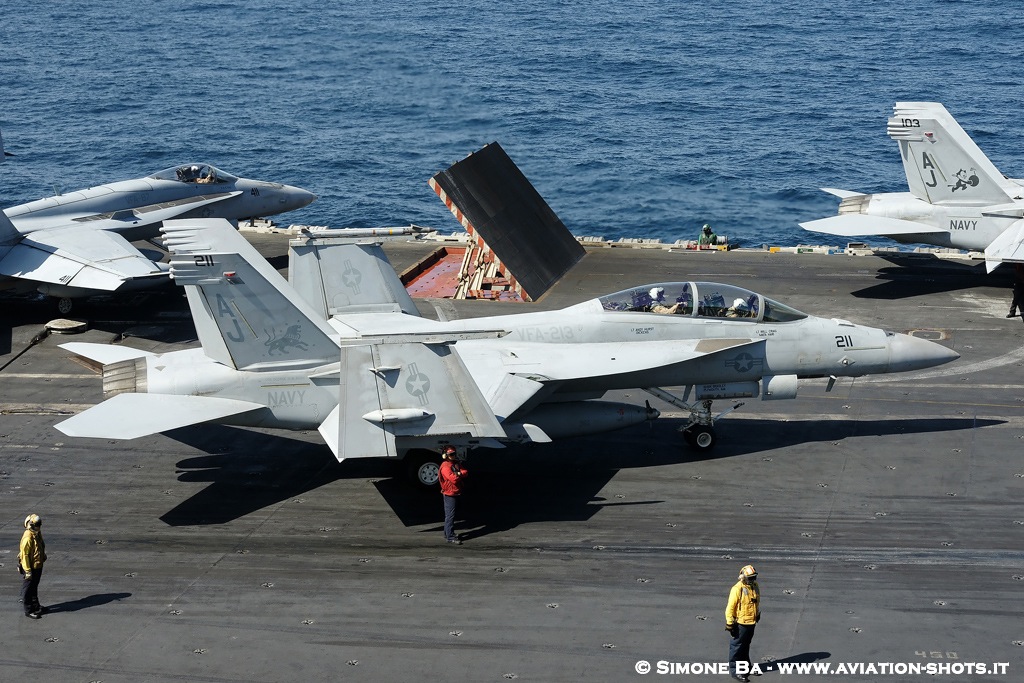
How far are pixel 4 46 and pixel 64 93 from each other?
808 inches

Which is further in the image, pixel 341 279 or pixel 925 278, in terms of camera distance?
pixel 925 278

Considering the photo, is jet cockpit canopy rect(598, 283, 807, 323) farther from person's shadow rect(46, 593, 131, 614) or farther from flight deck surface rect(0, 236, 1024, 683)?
person's shadow rect(46, 593, 131, 614)

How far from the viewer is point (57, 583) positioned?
664 inches

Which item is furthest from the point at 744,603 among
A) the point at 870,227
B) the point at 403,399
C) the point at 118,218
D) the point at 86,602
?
the point at 118,218

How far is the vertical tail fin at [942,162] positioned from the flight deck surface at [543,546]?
9049 mm

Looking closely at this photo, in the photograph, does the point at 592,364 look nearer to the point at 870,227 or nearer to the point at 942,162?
the point at 870,227

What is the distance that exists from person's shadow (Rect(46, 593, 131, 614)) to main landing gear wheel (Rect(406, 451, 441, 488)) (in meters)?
5.17

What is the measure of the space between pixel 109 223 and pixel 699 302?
67.3 ft

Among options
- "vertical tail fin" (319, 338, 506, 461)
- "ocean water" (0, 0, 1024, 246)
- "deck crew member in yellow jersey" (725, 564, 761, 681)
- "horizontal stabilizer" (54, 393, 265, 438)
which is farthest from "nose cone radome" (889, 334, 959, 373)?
"ocean water" (0, 0, 1024, 246)

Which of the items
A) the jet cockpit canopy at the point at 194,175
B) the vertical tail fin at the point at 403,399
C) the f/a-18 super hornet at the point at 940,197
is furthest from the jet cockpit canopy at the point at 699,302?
the jet cockpit canopy at the point at 194,175

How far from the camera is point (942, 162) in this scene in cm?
3366

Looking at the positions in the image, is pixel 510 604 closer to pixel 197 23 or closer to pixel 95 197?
pixel 95 197

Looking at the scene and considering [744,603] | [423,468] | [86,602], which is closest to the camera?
[744,603]

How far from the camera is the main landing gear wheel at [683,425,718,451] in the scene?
21.3m
